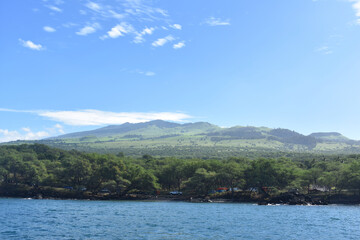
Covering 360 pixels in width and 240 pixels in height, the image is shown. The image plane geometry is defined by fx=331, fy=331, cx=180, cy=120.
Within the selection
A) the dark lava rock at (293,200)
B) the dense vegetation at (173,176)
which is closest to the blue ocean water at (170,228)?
the dark lava rock at (293,200)

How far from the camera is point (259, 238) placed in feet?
168

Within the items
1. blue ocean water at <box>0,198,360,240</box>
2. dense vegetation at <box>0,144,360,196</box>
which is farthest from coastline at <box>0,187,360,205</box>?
blue ocean water at <box>0,198,360,240</box>

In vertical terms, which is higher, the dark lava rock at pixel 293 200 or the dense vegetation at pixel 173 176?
the dense vegetation at pixel 173 176

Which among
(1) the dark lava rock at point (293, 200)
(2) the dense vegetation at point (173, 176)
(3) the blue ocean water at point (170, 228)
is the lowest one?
(1) the dark lava rock at point (293, 200)

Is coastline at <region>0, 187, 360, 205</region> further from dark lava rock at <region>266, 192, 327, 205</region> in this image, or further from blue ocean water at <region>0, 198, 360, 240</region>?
blue ocean water at <region>0, 198, 360, 240</region>

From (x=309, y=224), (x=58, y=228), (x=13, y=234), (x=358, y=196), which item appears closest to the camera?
(x=13, y=234)

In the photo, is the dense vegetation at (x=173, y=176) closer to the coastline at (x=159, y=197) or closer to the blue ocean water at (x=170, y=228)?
the coastline at (x=159, y=197)

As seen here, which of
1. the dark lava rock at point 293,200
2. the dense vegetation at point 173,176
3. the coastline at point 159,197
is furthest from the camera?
the dense vegetation at point 173,176

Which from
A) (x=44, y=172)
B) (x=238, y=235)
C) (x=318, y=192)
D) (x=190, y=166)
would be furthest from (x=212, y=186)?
(x=238, y=235)

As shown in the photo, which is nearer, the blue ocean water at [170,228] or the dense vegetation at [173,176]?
the blue ocean water at [170,228]

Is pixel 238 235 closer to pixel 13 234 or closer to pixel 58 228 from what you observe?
pixel 58 228

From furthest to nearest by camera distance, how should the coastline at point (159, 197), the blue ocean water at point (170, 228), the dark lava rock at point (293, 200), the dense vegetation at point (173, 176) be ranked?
the dense vegetation at point (173, 176), the coastline at point (159, 197), the dark lava rock at point (293, 200), the blue ocean water at point (170, 228)

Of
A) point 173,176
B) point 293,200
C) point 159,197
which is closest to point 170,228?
point 293,200

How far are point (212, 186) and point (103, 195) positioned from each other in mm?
46396
